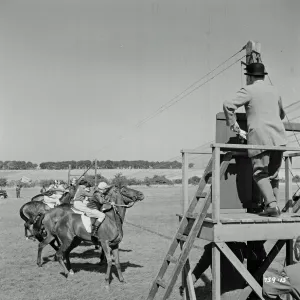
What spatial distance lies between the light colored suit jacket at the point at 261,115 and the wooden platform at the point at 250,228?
0.90 m

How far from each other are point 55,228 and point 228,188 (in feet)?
20.0

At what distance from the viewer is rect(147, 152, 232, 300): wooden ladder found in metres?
5.89

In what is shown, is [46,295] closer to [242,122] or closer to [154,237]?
[242,122]

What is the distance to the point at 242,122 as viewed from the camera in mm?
6766

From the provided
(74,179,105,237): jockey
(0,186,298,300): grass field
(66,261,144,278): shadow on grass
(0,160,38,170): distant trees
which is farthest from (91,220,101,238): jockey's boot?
(0,160,38,170): distant trees

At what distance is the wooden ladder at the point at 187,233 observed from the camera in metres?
5.89

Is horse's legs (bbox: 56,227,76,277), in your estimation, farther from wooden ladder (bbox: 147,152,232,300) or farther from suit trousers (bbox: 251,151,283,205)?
suit trousers (bbox: 251,151,283,205)

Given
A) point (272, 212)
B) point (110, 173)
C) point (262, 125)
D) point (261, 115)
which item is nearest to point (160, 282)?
point (272, 212)

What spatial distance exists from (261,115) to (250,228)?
150cm

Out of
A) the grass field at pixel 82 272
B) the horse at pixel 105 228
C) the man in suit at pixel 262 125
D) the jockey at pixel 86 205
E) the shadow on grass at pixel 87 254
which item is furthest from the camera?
the shadow on grass at pixel 87 254

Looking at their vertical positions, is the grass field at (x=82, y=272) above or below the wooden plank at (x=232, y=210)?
below

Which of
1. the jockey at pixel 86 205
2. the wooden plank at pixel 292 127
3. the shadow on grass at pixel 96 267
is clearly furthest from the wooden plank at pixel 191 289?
the shadow on grass at pixel 96 267

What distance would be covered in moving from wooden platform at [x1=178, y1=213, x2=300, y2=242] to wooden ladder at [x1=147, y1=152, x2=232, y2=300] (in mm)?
182

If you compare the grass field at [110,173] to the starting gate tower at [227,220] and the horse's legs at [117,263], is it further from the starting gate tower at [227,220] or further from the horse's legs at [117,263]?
the starting gate tower at [227,220]
